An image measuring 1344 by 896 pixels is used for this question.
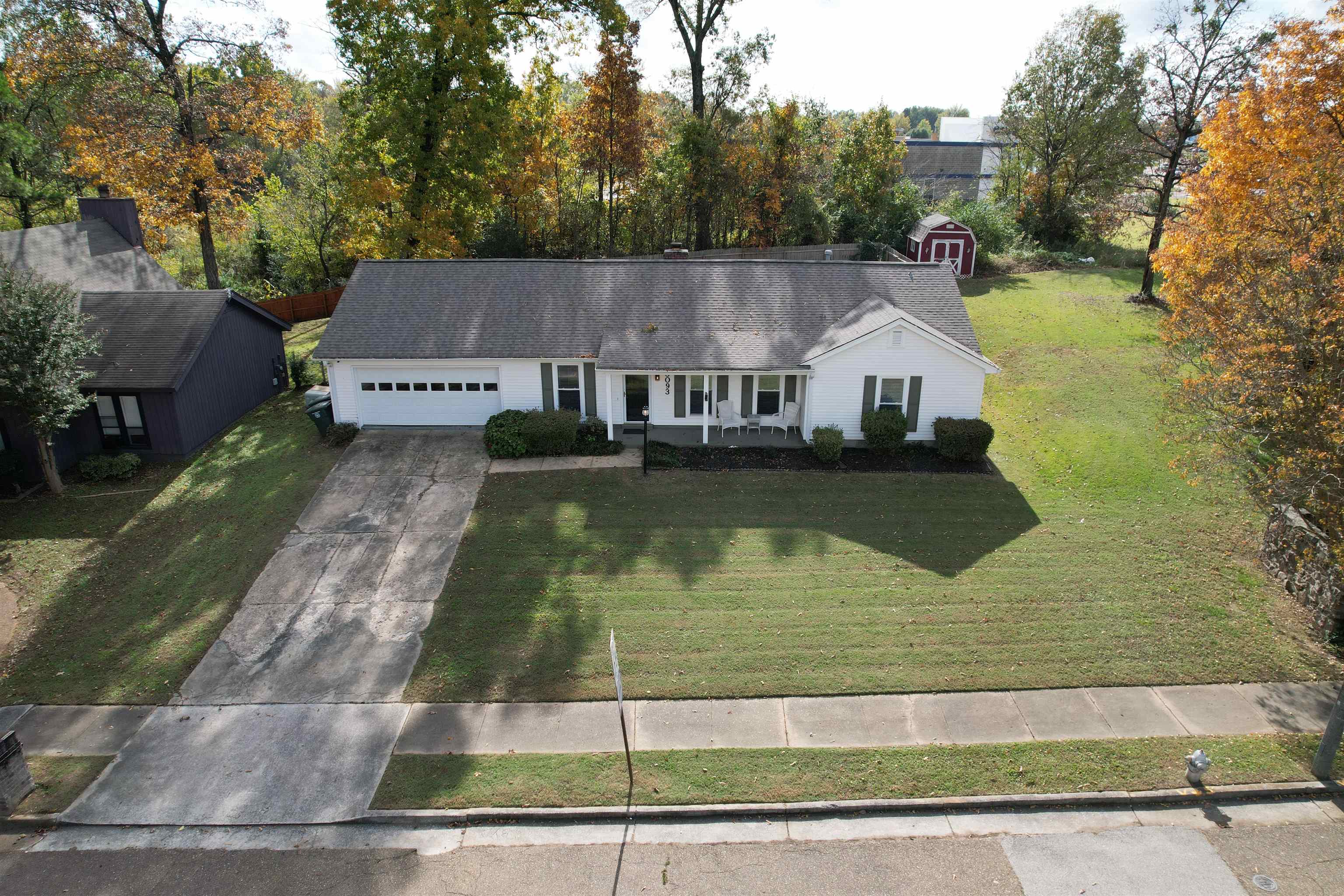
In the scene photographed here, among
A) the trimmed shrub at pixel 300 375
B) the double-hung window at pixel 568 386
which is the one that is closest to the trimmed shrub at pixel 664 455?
the double-hung window at pixel 568 386

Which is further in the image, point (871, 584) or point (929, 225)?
point (929, 225)

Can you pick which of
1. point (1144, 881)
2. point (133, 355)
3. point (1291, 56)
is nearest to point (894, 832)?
point (1144, 881)

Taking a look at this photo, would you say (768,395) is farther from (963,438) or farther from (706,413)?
(963,438)

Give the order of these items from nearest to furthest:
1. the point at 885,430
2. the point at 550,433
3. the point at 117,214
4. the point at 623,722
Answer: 1. the point at 623,722
2. the point at 885,430
3. the point at 550,433
4. the point at 117,214

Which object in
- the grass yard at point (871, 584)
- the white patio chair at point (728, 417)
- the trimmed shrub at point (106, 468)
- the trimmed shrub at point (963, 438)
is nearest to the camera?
the grass yard at point (871, 584)

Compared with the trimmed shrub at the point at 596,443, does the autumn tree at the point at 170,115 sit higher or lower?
higher

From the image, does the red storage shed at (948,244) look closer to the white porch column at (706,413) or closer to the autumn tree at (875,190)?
the autumn tree at (875,190)

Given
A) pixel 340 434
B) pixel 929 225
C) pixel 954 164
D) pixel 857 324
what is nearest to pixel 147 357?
pixel 340 434

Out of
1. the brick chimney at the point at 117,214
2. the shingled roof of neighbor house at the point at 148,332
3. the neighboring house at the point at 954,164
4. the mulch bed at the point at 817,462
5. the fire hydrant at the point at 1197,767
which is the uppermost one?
the neighboring house at the point at 954,164
